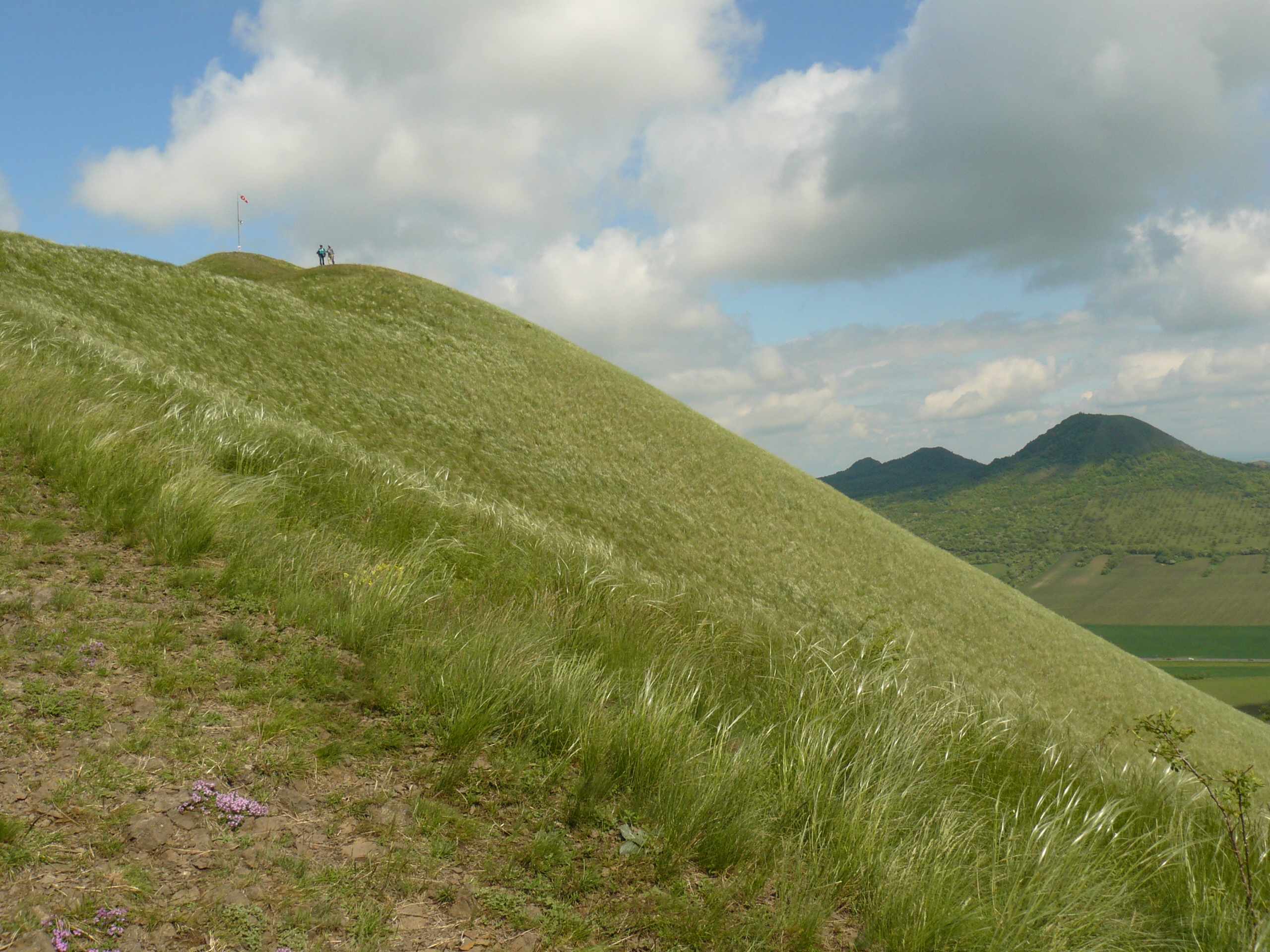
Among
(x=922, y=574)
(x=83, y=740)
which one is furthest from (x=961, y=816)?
(x=922, y=574)

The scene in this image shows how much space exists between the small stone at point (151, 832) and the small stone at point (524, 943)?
1.59 metres

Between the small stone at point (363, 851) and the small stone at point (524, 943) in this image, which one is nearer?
the small stone at point (524, 943)

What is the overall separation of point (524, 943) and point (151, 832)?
1.73 metres

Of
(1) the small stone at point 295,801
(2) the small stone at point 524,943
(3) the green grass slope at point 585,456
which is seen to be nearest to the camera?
(2) the small stone at point 524,943

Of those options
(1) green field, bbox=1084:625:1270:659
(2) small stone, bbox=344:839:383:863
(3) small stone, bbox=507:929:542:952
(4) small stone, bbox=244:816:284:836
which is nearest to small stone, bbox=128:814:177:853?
(4) small stone, bbox=244:816:284:836

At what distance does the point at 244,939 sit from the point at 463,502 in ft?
26.8

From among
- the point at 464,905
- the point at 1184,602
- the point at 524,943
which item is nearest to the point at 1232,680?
the point at 1184,602

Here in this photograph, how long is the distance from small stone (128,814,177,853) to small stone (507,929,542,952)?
1.59 meters

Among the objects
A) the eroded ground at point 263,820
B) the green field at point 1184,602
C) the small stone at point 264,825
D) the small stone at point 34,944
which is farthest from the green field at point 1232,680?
the small stone at point 34,944

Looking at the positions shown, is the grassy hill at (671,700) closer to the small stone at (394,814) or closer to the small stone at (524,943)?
the small stone at (394,814)

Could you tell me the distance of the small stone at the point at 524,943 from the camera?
9.34 ft

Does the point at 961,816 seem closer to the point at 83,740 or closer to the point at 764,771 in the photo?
the point at 764,771

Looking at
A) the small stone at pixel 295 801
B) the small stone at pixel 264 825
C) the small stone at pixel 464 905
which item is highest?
the small stone at pixel 295 801

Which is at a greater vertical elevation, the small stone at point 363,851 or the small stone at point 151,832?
the small stone at point 151,832
